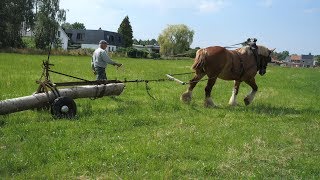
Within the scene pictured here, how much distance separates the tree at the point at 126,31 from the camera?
121 m

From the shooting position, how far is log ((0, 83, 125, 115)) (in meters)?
10.2

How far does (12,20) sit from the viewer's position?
210 feet

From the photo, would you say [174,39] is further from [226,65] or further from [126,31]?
[226,65]

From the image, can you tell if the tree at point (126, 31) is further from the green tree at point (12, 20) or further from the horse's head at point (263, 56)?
the horse's head at point (263, 56)

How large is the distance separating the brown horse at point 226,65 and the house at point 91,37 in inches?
4012

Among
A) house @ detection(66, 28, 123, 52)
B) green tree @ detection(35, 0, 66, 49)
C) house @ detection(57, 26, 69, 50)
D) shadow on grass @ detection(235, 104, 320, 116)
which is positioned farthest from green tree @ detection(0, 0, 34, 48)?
shadow on grass @ detection(235, 104, 320, 116)

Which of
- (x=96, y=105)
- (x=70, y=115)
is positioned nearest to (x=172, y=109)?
(x=96, y=105)

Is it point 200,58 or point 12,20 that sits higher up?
point 12,20

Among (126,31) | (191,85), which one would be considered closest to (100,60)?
(191,85)

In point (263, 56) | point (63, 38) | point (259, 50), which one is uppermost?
point (259, 50)

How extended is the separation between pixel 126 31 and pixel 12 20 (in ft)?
199

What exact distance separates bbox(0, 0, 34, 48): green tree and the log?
53.4 metres

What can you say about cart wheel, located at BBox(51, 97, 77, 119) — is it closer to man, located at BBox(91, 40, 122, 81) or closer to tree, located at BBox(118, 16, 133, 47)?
man, located at BBox(91, 40, 122, 81)

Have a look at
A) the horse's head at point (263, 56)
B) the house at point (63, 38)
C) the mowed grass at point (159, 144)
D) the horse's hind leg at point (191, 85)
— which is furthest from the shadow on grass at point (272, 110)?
the house at point (63, 38)
